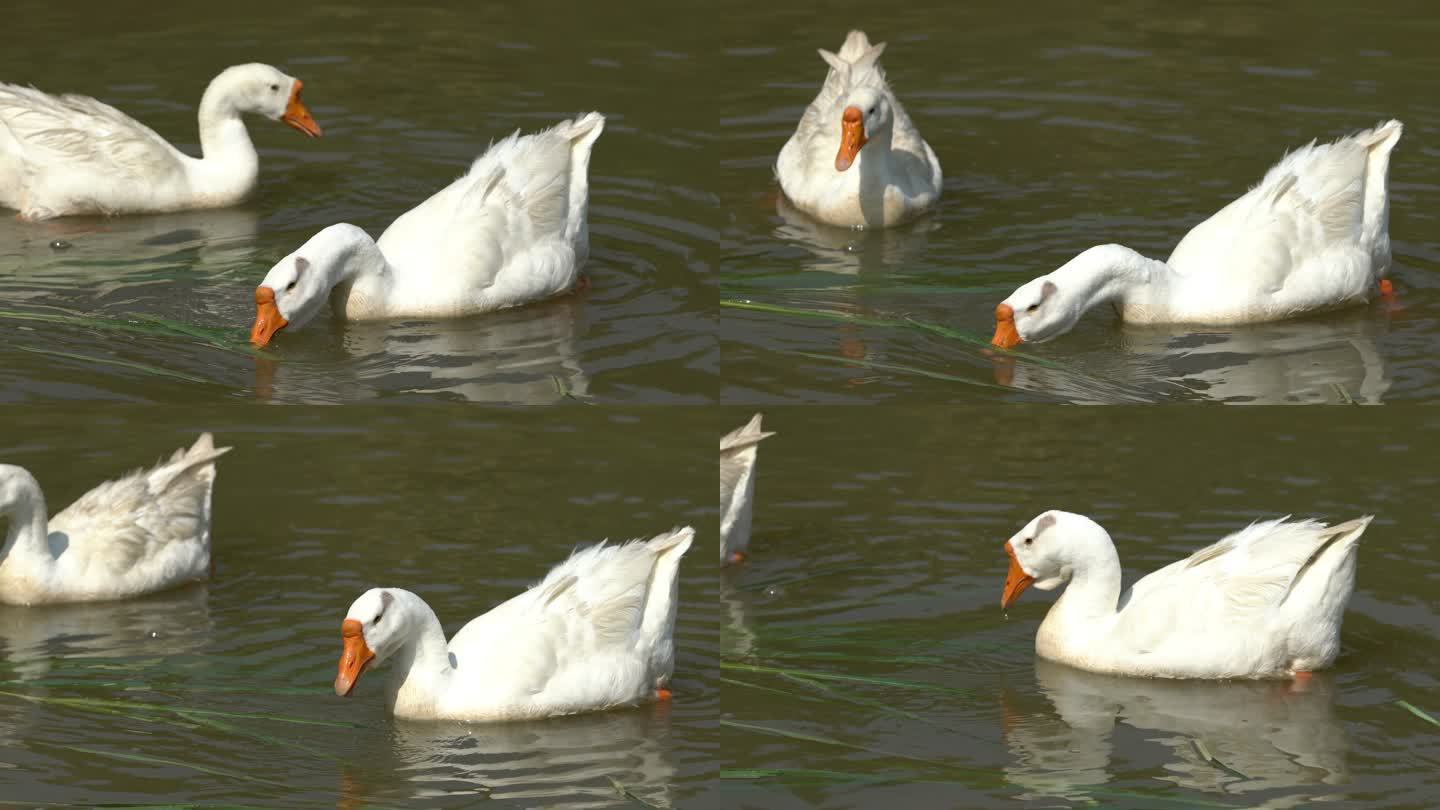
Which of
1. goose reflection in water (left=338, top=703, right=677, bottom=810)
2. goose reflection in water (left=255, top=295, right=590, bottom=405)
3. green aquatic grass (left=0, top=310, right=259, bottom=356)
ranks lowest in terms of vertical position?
goose reflection in water (left=338, top=703, right=677, bottom=810)

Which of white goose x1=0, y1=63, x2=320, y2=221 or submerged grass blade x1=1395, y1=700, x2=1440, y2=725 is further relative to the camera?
white goose x1=0, y1=63, x2=320, y2=221

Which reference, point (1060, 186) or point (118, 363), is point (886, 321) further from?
point (118, 363)

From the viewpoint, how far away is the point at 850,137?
1401 cm

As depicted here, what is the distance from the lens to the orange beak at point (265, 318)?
12.1m

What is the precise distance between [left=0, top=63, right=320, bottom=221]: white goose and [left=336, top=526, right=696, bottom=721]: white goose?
4508 millimetres

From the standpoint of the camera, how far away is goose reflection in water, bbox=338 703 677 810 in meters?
9.84

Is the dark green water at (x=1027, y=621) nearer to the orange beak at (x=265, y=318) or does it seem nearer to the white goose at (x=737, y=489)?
the white goose at (x=737, y=489)

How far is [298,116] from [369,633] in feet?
18.8

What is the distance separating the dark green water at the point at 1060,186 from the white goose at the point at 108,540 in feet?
11.9

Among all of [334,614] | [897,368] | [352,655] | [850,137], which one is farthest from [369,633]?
[850,137]

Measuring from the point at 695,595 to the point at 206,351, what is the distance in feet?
10.5

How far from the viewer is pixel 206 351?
40.1 ft

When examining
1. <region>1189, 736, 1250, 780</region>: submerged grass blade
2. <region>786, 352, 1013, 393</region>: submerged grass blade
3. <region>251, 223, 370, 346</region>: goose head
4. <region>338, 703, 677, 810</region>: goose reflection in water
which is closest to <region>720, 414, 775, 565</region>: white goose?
<region>786, 352, 1013, 393</region>: submerged grass blade

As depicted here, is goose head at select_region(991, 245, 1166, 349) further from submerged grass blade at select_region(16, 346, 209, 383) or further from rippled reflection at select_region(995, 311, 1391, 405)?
submerged grass blade at select_region(16, 346, 209, 383)
